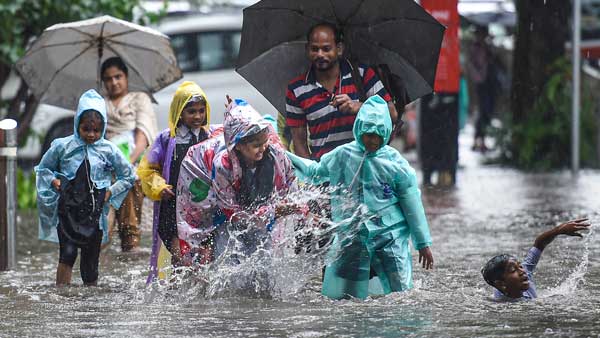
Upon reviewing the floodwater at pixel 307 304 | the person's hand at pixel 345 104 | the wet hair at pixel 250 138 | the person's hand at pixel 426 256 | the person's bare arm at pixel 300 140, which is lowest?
the floodwater at pixel 307 304

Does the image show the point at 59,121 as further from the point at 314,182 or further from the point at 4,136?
the point at 314,182

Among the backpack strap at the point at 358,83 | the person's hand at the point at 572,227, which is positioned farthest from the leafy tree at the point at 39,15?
the person's hand at the point at 572,227

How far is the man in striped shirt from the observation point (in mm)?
8633

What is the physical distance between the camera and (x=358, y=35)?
→ 9133 mm

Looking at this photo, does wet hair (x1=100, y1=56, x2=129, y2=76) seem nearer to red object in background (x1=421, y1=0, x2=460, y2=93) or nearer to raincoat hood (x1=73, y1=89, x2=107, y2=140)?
raincoat hood (x1=73, y1=89, x2=107, y2=140)

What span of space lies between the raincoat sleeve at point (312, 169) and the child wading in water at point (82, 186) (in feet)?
5.35

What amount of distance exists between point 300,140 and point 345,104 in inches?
20.0

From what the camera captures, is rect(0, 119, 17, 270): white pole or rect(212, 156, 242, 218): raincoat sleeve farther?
rect(0, 119, 17, 270): white pole

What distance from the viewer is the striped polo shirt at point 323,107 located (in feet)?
28.3

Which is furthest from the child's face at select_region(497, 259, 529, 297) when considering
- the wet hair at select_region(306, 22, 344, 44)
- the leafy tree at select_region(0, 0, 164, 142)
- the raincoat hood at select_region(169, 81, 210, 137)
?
the leafy tree at select_region(0, 0, 164, 142)

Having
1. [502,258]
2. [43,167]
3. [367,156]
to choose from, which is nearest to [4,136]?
[43,167]

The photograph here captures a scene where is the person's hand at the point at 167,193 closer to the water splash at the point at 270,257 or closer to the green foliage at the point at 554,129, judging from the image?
the water splash at the point at 270,257

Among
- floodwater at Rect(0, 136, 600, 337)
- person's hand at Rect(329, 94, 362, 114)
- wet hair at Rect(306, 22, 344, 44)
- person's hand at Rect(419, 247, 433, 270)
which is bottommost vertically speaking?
floodwater at Rect(0, 136, 600, 337)

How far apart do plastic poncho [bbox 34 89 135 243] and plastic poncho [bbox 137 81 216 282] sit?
0.50m
